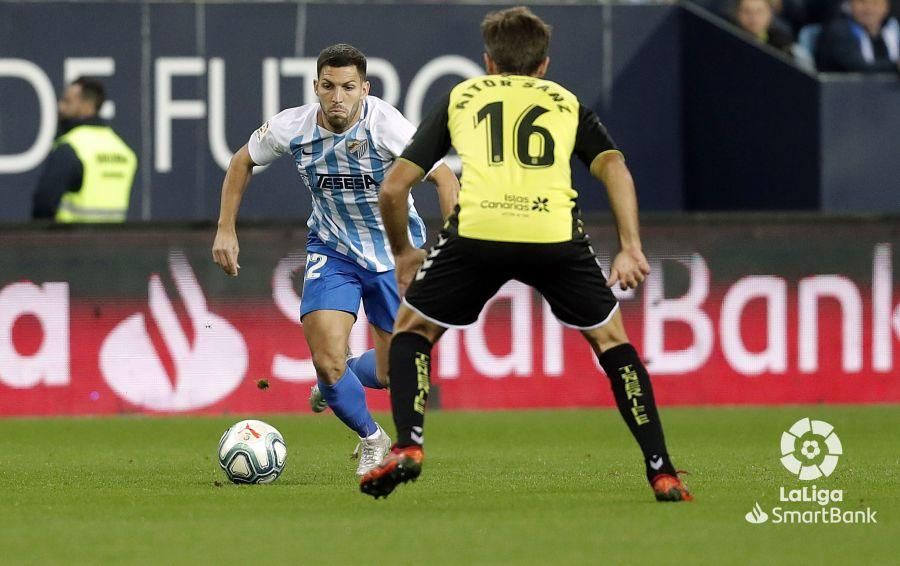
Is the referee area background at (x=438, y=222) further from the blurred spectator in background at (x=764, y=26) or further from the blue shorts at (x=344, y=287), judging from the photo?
the blue shorts at (x=344, y=287)

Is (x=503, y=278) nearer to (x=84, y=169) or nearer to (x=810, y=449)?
(x=810, y=449)

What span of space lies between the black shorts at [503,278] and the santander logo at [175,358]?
582 cm

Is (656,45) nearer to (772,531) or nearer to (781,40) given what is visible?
(781,40)

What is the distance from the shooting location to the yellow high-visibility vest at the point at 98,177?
43.3ft

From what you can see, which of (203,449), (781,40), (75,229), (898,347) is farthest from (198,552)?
(781,40)

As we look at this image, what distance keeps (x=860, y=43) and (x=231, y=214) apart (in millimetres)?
8862

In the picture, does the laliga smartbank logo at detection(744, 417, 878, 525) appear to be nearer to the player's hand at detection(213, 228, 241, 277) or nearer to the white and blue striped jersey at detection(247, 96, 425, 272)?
the white and blue striped jersey at detection(247, 96, 425, 272)

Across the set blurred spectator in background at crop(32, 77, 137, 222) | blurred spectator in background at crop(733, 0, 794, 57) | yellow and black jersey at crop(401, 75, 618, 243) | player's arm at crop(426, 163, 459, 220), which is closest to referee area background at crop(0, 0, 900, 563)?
blurred spectator in background at crop(733, 0, 794, 57)

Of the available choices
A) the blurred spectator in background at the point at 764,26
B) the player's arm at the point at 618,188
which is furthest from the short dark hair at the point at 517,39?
the blurred spectator in background at the point at 764,26

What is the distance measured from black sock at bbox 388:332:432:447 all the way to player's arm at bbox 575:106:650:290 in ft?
2.49

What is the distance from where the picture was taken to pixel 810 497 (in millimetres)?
7074

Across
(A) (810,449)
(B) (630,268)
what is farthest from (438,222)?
(B) (630,268)

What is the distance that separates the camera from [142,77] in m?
15.3

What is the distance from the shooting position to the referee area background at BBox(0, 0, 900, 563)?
12.4m
